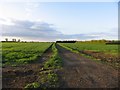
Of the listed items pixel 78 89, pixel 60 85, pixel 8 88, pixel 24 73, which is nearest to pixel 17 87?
pixel 8 88

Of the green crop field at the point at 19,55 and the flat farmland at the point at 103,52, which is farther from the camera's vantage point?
the flat farmland at the point at 103,52

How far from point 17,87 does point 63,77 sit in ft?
11.6

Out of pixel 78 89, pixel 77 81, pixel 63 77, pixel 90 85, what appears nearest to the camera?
pixel 78 89

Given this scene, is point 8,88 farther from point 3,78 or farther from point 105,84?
point 105,84

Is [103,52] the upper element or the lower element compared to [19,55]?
lower

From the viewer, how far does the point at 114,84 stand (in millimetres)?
13680

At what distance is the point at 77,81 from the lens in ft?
46.0

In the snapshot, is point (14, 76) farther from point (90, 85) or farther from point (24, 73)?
point (90, 85)

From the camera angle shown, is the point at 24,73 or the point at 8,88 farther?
the point at 24,73

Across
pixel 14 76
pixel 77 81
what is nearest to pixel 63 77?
pixel 77 81

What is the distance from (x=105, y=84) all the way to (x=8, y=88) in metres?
5.30

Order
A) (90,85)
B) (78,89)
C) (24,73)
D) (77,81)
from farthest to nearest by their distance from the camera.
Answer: (24,73)
(77,81)
(90,85)
(78,89)

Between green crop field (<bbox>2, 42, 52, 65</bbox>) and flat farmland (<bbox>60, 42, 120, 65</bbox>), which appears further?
flat farmland (<bbox>60, 42, 120, 65</bbox>)

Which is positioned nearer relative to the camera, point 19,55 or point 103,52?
point 19,55
